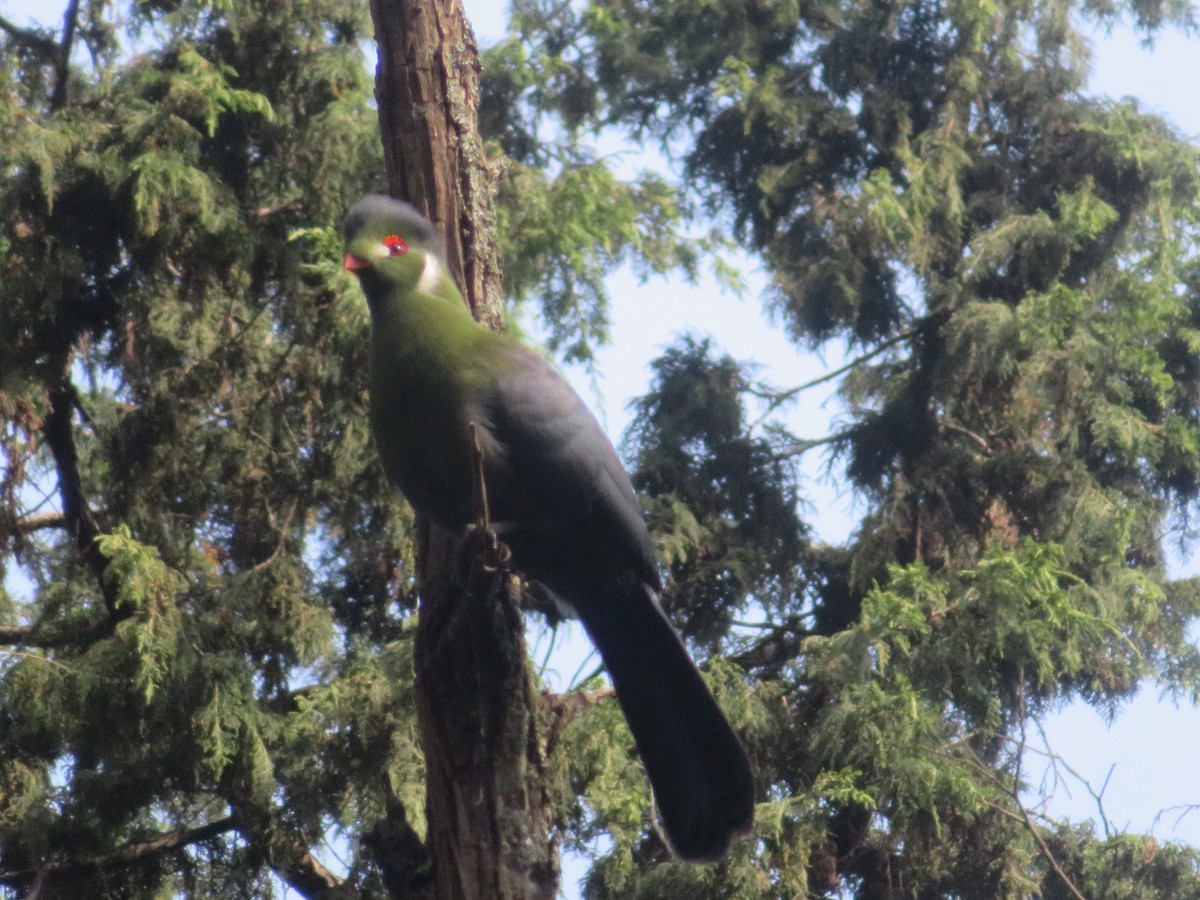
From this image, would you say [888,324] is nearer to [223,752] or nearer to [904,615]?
[904,615]

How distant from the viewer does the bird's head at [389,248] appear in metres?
3.11

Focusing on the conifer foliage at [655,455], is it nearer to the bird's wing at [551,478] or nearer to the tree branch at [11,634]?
the tree branch at [11,634]

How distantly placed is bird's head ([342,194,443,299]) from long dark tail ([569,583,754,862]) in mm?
788

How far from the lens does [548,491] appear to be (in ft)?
9.70

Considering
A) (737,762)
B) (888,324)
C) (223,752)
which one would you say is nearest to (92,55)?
(223,752)

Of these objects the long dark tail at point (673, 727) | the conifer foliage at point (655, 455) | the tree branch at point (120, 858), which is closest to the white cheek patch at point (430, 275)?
the long dark tail at point (673, 727)

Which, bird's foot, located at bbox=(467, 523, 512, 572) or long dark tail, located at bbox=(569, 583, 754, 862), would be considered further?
A: long dark tail, located at bbox=(569, 583, 754, 862)

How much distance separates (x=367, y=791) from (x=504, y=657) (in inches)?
119

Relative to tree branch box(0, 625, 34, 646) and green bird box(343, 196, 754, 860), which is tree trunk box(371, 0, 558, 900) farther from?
tree branch box(0, 625, 34, 646)

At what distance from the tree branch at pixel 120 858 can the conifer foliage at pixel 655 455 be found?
20mm

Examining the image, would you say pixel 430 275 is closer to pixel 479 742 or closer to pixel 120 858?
pixel 479 742

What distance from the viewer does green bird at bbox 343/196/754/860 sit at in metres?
2.90

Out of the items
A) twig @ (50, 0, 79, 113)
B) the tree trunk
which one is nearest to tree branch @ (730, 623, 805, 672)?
twig @ (50, 0, 79, 113)

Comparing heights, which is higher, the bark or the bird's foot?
the bark
